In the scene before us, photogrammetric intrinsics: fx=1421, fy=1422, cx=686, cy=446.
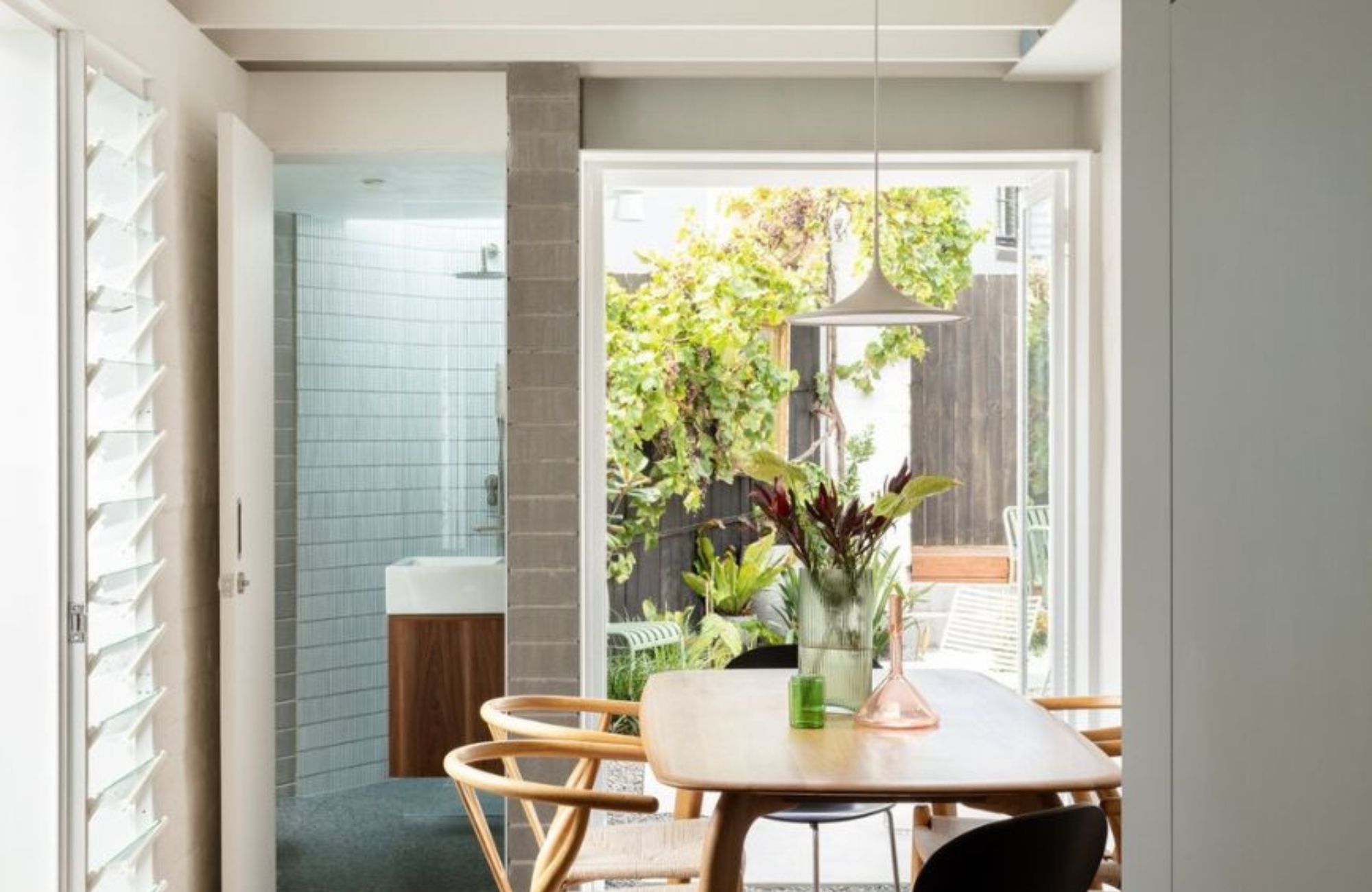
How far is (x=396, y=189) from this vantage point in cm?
469

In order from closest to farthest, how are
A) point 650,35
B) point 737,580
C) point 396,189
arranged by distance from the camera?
point 650,35, point 396,189, point 737,580

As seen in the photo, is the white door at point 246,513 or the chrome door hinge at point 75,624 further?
the white door at point 246,513

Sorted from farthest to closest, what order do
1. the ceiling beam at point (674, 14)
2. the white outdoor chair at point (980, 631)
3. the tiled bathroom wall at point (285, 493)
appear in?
1. the white outdoor chair at point (980, 631)
2. the tiled bathroom wall at point (285, 493)
3. the ceiling beam at point (674, 14)

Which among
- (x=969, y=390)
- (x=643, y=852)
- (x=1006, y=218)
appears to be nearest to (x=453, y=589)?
(x=643, y=852)

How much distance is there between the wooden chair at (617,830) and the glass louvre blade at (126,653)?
2.62 ft

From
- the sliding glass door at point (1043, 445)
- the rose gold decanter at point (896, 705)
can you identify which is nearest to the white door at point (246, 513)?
the rose gold decanter at point (896, 705)

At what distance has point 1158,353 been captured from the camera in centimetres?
71

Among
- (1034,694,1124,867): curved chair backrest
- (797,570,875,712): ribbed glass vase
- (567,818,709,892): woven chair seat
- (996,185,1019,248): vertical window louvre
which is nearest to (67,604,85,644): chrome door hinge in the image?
(567,818,709,892): woven chair seat

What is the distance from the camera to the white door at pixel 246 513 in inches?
143

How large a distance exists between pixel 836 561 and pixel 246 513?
1678 mm

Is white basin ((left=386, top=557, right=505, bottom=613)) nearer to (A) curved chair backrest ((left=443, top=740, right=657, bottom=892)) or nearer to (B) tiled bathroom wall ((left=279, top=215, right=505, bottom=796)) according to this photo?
(B) tiled bathroom wall ((left=279, top=215, right=505, bottom=796))

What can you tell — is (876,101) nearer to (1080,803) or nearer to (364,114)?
(364,114)

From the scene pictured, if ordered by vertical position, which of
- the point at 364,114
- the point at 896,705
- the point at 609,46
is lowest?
the point at 896,705

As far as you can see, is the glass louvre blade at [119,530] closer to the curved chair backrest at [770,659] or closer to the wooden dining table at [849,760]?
the wooden dining table at [849,760]
